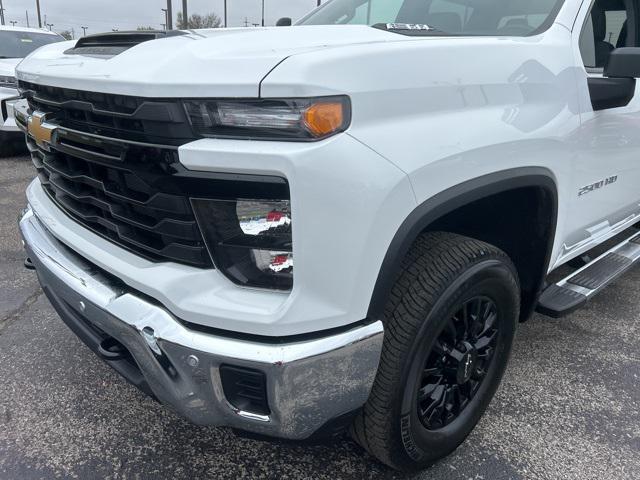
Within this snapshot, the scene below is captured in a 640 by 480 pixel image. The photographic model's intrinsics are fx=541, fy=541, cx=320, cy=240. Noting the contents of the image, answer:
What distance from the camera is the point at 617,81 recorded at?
95.0 inches

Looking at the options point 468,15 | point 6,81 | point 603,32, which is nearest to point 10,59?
point 6,81

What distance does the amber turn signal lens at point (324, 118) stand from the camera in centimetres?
141

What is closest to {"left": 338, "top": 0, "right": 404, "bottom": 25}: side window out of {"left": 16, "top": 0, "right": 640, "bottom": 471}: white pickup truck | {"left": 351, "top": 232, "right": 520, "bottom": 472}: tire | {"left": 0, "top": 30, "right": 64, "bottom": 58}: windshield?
{"left": 16, "top": 0, "right": 640, "bottom": 471}: white pickup truck

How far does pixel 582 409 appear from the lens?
2549mm

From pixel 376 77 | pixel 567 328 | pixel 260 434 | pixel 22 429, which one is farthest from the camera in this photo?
pixel 567 328

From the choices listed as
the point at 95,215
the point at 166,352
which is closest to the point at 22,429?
the point at 95,215

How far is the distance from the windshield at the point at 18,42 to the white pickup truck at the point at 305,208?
22.7 ft

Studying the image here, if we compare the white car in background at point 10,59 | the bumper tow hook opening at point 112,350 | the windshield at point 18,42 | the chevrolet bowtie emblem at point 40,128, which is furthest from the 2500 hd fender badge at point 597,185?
the windshield at point 18,42

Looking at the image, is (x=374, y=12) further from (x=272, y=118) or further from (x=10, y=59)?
(x=10, y=59)

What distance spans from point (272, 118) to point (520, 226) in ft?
4.46

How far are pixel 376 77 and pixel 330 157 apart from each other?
30cm

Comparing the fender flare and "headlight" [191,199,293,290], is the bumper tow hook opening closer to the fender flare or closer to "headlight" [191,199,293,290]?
"headlight" [191,199,293,290]

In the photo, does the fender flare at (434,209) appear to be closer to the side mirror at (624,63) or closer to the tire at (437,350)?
the tire at (437,350)

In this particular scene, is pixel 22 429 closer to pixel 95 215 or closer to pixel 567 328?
pixel 95 215
